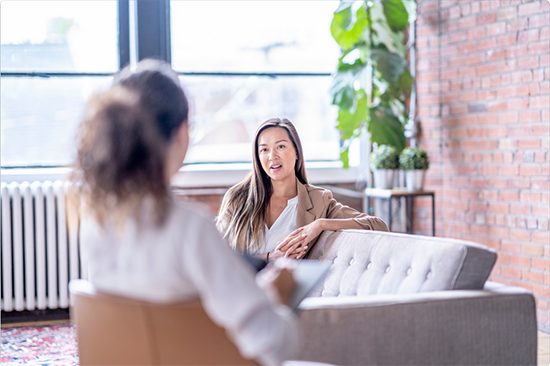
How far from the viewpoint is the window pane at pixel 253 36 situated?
4402mm

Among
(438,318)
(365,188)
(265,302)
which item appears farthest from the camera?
(365,188)

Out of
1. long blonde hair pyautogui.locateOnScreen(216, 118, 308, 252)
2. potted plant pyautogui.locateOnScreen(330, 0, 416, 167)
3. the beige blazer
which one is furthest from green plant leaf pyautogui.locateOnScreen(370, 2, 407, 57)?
the beige blazer

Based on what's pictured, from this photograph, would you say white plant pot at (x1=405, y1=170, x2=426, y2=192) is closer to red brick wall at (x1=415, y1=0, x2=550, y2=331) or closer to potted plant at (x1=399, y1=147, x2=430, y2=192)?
potted plant at (x1=399, y1=147, x2=430, y2=192)

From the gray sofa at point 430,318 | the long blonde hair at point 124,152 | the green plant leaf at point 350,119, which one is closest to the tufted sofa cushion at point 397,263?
the gray sofa at point 430,318

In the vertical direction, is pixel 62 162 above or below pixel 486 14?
below

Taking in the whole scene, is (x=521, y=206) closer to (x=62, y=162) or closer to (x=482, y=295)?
(x=482, y=295)

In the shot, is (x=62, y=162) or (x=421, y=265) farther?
(x=62, y=162)

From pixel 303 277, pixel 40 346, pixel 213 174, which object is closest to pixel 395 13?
pixel 213 174

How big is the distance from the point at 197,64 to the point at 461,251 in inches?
122

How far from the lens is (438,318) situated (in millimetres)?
1653

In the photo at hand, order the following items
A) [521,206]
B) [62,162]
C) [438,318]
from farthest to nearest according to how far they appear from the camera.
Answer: [62,162] < [521,206] < [438,318]

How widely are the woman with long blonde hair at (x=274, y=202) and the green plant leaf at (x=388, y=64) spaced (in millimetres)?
1461

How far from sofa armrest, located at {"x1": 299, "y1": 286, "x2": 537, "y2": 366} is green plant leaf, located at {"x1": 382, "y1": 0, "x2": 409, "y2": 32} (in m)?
2.78

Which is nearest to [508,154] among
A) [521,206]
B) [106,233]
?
[521,206]
